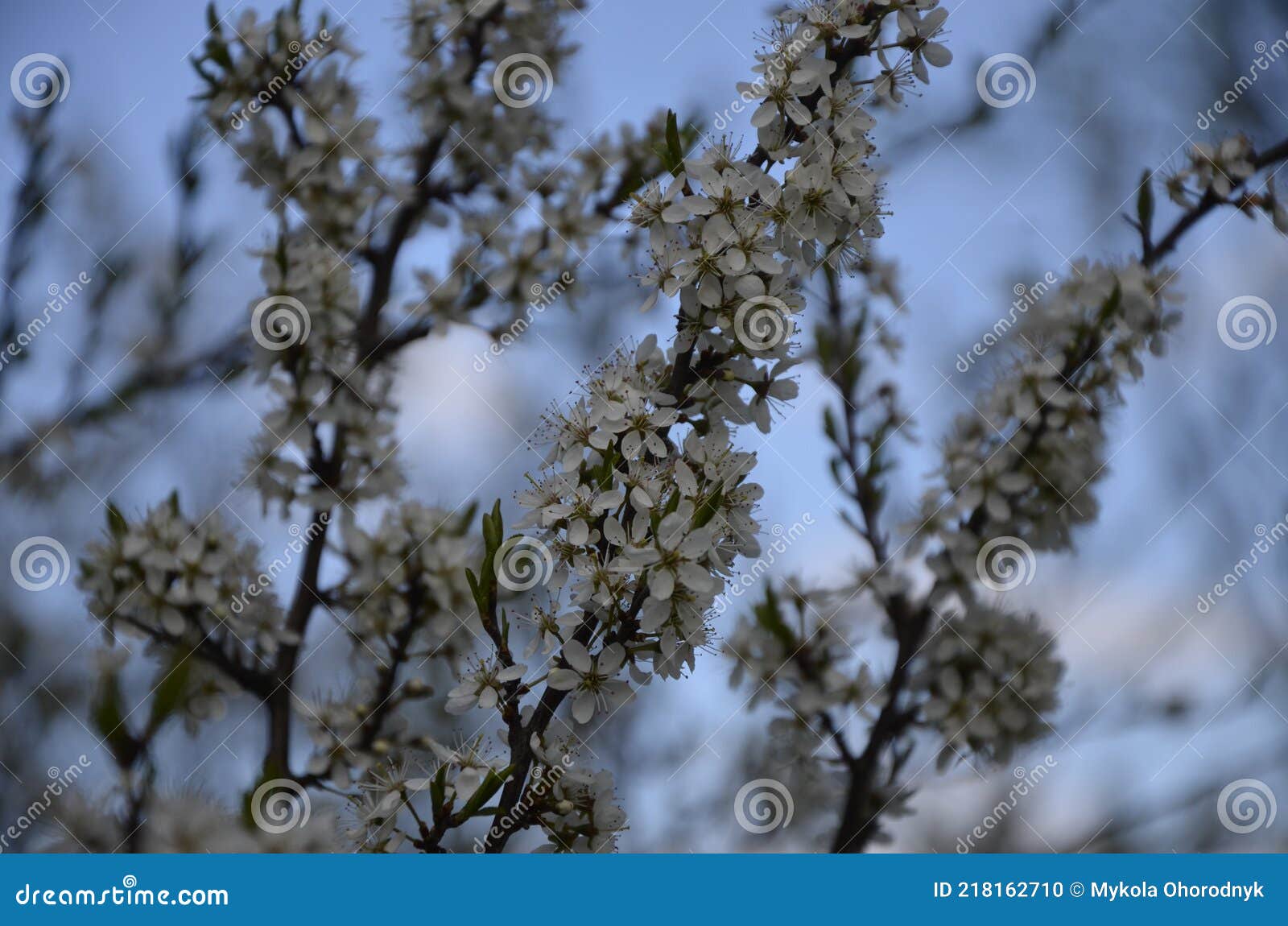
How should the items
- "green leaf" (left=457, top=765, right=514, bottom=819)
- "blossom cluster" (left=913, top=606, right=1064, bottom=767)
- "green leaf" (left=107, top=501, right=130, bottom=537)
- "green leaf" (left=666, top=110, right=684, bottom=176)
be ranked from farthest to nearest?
"blossom cluster" (left=913, top=606, right=1064, bottom=767) < "green leaf" (left=107, top=501, right=130, bottom=537) < "green leaf" (left=666, top=110, right=684, bottom=176) < "green leaf" (left=457, top=765, right=514, bottom=819)

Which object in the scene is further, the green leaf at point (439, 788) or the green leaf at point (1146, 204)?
the green leaf at point (1146, 204)

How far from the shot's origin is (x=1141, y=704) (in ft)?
10.5

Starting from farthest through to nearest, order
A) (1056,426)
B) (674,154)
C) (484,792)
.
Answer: (1056,426), (674,154), (484,792)

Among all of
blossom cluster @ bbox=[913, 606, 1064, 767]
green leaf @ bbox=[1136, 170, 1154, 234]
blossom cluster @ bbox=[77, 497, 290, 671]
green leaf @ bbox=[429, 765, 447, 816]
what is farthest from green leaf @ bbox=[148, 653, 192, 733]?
green leaf @ bbox=[1136, 170, 1154, 234]

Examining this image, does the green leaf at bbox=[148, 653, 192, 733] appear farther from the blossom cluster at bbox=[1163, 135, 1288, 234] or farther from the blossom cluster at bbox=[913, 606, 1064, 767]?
the blossom cluster at bbox=[1163, 135, 1288, 234]

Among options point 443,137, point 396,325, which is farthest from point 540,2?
point 396,325

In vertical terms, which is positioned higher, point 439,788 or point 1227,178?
point 1227,178

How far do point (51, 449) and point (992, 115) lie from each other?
9.05 ft

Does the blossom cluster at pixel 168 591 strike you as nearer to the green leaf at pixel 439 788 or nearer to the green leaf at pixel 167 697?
the green leaf at pixel 167 697

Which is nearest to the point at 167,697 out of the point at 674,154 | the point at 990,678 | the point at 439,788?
the point at 439,788

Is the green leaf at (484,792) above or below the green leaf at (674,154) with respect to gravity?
below

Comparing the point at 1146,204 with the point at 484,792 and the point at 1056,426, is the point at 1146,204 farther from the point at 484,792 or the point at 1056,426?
the point at 484,792

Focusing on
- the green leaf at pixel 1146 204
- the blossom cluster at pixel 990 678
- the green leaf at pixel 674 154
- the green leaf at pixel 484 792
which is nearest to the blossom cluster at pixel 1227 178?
the green leaf at pixel 1146 204

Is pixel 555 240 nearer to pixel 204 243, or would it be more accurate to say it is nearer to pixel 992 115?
pixel 204 243
